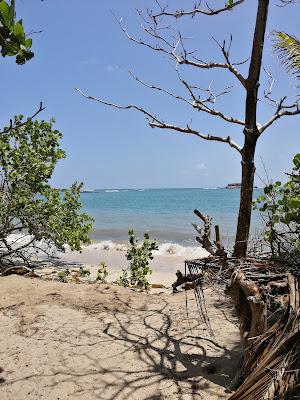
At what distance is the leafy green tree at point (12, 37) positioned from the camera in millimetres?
1901

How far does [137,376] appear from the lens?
12.8 ft

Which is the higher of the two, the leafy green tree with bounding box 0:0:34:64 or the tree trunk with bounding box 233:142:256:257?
the leafy green tree with bounding box 0:0:34:64

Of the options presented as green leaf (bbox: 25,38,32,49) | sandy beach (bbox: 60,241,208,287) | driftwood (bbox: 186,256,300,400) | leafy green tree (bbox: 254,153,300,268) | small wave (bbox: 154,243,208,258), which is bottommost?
sandy beach (bbox: 60,241,208,287)

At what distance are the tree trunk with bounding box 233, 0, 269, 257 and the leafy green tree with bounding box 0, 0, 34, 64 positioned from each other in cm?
261

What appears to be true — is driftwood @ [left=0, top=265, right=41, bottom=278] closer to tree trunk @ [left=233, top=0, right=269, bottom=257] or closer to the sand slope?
the sand slope

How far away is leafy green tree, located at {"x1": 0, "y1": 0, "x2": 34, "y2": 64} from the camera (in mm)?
1901

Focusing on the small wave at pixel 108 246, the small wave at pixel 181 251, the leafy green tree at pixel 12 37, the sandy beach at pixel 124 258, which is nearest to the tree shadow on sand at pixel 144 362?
the leafy green tree at pixel 12 37

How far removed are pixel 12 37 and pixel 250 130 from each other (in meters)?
2.70

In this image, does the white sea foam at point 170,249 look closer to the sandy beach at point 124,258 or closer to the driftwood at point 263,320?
the sandy beach at point 124,258

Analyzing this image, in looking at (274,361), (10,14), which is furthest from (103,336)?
(10,14)

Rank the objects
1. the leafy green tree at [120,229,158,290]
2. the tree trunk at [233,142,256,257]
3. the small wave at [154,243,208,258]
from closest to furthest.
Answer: the tree trunk at [233,142,256,257] → the leafy green tree at [120,229,158,290] → the small wave at [154,243,208,258]

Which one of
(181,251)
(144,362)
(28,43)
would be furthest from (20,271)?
(181,251)

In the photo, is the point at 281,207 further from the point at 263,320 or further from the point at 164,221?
the point at 164,221

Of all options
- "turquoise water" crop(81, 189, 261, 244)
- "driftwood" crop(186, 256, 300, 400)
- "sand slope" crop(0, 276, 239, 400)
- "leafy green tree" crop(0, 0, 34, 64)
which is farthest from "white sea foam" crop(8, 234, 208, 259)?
"leafy green tree" crop(0, 0, 34, 64)
